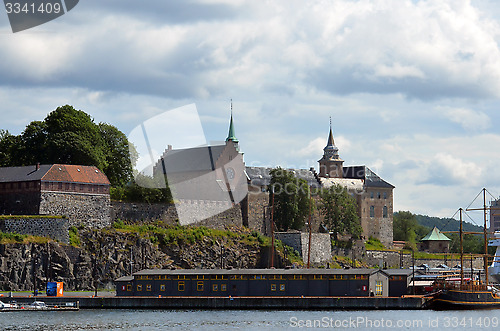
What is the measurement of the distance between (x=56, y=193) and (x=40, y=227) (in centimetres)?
438

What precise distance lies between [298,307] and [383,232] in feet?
178

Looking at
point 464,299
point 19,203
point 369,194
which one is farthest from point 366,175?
point 19,203

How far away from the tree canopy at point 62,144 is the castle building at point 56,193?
3.80 meters

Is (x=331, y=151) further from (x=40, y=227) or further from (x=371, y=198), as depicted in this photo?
(x=40, y=227)

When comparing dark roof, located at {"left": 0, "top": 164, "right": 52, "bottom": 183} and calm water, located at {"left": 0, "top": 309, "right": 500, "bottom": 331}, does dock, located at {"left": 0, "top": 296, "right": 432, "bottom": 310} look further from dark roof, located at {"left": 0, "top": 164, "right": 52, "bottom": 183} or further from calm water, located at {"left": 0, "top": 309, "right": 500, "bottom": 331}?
dark roof, located at {"left": 0, "top": 164, "right": 52, "bottom": 183}

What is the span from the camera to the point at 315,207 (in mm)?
114688

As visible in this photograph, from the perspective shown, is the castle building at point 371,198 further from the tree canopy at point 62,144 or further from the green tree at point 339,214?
the tree canopy at point 62,144

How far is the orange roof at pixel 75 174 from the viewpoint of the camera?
3406 inches

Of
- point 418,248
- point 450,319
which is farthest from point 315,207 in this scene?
point 450,319

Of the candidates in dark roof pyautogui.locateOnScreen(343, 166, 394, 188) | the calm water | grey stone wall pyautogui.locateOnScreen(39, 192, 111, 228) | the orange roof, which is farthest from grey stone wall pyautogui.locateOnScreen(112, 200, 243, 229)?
dark roof pyautogui.locateOnScreen(343, 166, 394, 188)

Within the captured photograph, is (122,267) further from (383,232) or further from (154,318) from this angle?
(383,232)

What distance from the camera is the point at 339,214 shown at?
116 meters

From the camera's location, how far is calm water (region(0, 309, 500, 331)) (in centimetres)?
6344

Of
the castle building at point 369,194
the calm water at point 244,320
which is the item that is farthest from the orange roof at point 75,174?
the castle building at point 369,194
